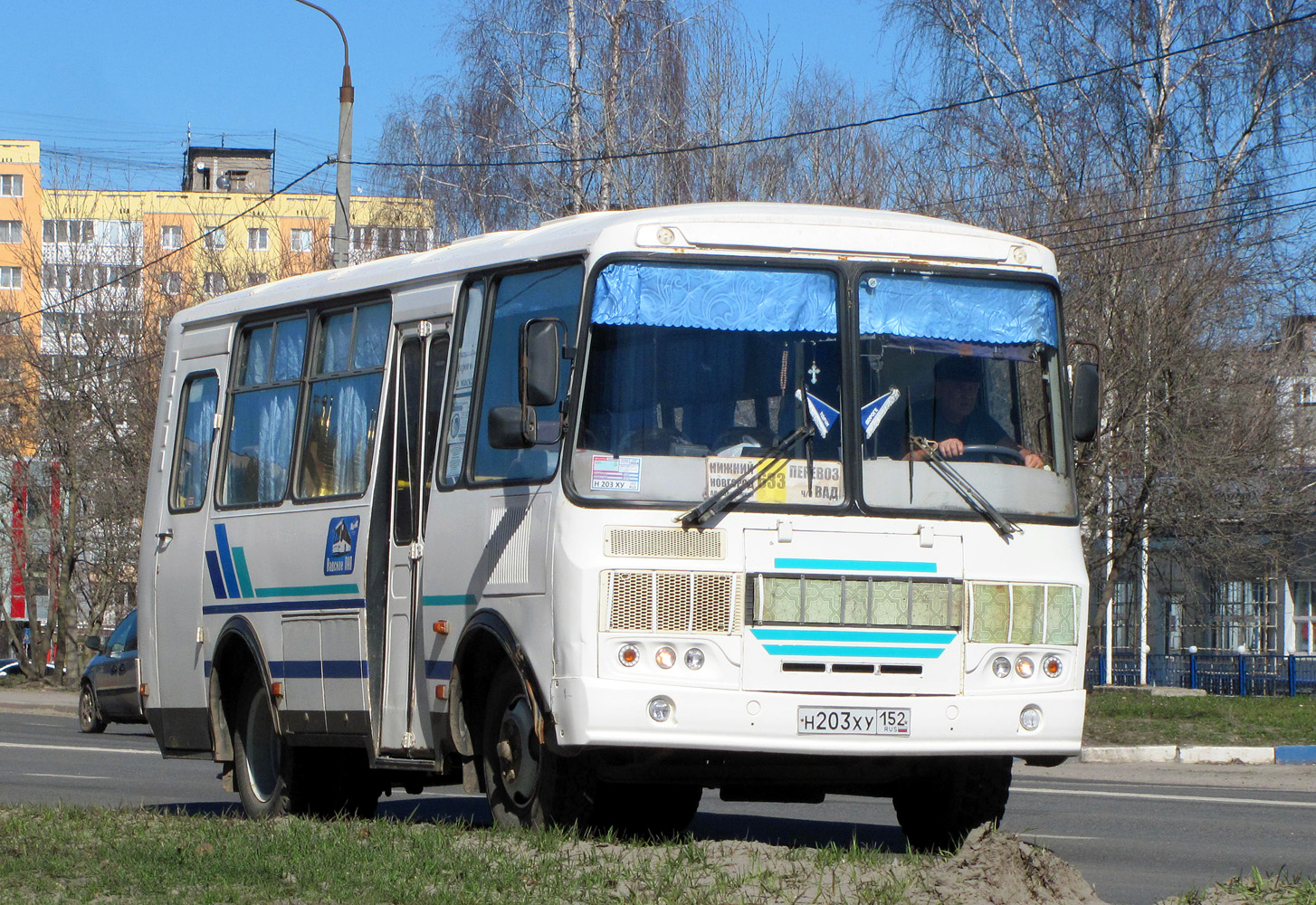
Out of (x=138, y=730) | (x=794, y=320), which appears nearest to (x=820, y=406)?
(x=794, y=320)

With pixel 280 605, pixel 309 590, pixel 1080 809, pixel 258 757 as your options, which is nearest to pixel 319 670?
pixel 309 590

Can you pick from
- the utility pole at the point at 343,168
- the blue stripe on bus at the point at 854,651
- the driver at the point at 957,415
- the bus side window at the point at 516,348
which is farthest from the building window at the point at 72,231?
the blue stripe on bus at the point at 854,651

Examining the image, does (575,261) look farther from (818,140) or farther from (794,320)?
(818,140)

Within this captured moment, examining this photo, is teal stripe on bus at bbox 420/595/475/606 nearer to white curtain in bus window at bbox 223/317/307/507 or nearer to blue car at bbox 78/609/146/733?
white curtain in bus window at bbox 223/317/307/507

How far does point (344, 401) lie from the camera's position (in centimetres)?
1083

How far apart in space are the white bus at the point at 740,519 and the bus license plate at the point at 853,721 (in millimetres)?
11

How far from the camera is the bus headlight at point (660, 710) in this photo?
8141 millimetres

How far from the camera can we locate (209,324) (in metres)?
12.5

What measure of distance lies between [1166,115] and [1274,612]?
432 inches

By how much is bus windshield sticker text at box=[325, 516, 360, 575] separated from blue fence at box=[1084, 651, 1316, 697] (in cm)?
2307

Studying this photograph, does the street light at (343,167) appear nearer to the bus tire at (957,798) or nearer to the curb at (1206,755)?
the curb at (1206,755)

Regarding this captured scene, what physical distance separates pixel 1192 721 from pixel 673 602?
17281 mm

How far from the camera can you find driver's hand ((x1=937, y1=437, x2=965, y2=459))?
8680 mm

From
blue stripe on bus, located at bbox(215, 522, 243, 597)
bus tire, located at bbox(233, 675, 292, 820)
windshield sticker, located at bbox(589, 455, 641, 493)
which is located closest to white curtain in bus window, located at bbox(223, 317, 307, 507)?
blue stripe on bus, located at bbox(215, 522, 243, 597)
